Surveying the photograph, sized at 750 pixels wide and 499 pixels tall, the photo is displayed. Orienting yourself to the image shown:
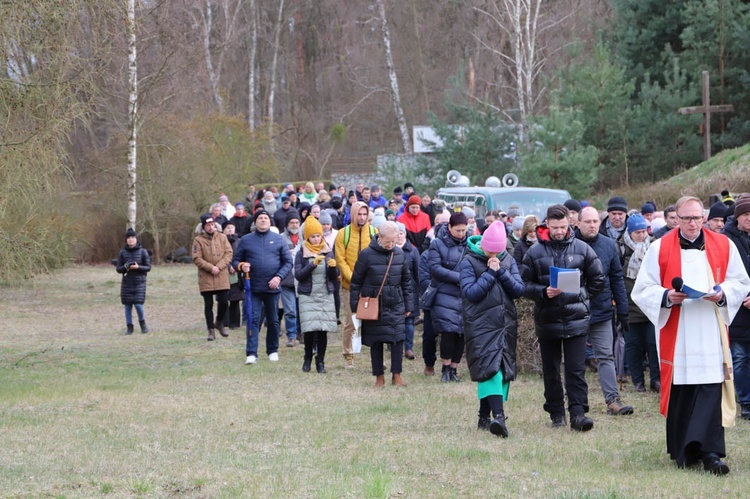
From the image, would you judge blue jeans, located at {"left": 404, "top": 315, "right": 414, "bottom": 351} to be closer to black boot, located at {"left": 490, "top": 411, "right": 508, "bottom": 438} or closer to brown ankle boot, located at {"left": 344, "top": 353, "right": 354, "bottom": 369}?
brown ankle boot, located at {"left": 344, "top": 353, "right": 354, "bottom": 369}

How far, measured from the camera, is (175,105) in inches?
1593

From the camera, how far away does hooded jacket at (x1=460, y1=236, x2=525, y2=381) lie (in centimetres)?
895

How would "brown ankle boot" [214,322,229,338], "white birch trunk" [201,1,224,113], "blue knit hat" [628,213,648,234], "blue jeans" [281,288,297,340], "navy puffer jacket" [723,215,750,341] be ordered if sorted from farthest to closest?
1. "white birch trunk" [201,1,224,113]
2. "brown ankle boot" [214,322,229,338]
3. "blue jeans" [281,288,297,340]
4. "blue knit hat" [628,213,648,234]
5. "navy puffer jacket" [723,215,750,341]

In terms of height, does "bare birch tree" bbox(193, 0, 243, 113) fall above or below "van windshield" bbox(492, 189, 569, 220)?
above

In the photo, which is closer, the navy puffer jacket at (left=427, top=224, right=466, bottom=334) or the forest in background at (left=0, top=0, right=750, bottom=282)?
the navy puffer jacket at (left=427, top=224, right=466, bottom=334)

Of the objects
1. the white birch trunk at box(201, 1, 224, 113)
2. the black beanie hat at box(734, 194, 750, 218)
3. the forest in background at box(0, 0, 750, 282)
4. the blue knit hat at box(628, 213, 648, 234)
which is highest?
the white birch trunk at box(201, 1, 224, 113)

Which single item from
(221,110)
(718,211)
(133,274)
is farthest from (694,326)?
(221,110)

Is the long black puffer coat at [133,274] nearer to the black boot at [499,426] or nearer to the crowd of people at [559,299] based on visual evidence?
the crowd of people at [559,299]

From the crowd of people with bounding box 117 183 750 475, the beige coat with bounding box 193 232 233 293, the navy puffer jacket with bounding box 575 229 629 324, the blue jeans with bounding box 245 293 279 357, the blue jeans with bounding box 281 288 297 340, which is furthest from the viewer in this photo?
the beige coat with bounding box 193 232 233 293

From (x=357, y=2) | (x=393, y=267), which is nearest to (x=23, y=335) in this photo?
(x=393, y=267)

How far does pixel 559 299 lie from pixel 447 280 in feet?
10.2

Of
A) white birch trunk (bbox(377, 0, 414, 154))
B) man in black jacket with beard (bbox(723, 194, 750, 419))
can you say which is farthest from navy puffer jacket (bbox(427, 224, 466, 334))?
white birch trunk (bbox(377, 0, 414, 154))

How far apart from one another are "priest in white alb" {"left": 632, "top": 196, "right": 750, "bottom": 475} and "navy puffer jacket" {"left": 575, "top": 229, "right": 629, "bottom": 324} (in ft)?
6.17

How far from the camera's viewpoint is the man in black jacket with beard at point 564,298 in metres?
8.91
